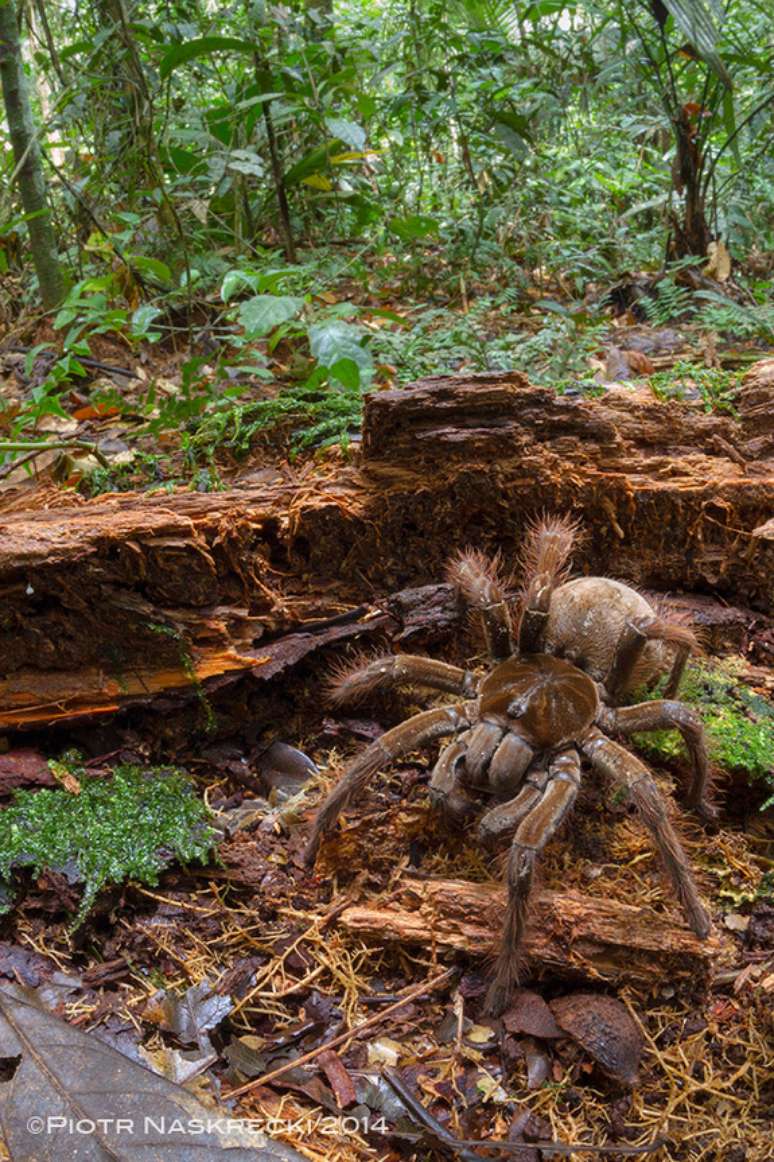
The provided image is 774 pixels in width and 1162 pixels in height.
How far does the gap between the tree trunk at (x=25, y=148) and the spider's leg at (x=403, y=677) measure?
11.0 feet

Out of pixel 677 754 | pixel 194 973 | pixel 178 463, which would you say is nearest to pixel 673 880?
pixel 677 754

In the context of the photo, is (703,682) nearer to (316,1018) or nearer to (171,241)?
(316,1018)

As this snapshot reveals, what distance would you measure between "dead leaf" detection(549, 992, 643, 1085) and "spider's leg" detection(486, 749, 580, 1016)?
0.15 meters

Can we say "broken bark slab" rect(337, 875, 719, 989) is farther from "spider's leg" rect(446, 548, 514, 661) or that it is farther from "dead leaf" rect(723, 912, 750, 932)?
"spider's leg" rect(446, 548, 514, 661)

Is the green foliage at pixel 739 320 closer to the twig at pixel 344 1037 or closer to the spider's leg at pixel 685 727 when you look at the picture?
the spider's leg at pixel 685 727

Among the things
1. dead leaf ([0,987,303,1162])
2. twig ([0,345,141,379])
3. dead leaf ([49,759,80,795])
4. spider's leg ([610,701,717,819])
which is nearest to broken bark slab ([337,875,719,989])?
spider's leg ([610,701,717,819])

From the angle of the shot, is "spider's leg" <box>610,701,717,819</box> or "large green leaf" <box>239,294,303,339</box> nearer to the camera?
"spider's leg" <box>610,701,717,819</box>

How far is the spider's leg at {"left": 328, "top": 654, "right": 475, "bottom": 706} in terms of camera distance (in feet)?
9.85

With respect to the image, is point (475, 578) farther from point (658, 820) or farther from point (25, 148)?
point (25, 148)

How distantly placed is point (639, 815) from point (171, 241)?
4.33 metres

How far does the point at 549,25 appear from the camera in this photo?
739 cm

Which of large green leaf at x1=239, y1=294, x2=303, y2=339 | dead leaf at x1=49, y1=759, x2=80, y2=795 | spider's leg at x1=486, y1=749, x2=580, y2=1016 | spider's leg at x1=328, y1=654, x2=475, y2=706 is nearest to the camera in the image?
spider's leg at x1=486, y1=749, x2=580, y2=1016

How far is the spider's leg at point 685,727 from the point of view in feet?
8.98

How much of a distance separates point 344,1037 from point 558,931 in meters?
0.63
